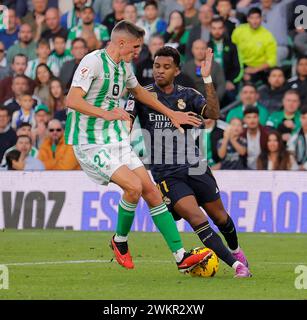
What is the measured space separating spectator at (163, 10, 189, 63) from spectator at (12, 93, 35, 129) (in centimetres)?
285

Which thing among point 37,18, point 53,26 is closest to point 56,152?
point 53,26

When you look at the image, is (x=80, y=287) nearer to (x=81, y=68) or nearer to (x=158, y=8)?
(x=81, y=68)

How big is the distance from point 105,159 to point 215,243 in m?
1.40

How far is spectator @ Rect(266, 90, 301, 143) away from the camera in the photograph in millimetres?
18359

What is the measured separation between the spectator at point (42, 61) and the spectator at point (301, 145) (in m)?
5.01

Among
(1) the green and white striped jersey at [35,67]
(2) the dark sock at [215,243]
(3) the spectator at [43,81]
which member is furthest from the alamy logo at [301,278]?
(1) the green and white striped jersey at [35,67]

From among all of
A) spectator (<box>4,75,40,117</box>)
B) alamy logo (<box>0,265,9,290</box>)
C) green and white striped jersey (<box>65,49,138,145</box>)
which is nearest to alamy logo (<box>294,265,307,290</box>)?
green and white striped jersey (<box>65,49,138,145</box>)

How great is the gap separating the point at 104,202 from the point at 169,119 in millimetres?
6866

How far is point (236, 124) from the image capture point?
18.2 m

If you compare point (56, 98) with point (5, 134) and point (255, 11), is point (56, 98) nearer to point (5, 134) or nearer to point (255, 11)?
point (5, 134)

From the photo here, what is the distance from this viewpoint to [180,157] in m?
11.2

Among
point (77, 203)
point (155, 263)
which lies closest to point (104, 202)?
point (77, 203)

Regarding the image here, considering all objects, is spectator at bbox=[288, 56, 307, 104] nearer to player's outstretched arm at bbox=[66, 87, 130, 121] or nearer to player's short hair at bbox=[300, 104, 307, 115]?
player's short hair at bbox=[300, 104, 307, 115]

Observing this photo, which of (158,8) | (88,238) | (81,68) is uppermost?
(158,8)
